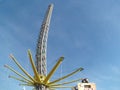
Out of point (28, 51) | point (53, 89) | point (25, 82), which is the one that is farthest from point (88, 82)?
point (28, 51)

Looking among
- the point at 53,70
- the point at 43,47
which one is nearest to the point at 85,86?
the point at 43,47

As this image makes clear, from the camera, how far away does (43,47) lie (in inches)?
3027

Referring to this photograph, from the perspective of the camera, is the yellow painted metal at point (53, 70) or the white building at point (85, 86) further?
the white building at point (85, 86)

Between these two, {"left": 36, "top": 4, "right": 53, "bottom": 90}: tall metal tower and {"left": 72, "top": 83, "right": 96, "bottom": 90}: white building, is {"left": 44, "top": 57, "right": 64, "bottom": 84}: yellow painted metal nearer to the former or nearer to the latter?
{"left": 36, "top": 4, "right": 53, "bottom": 90}: tall metal tower

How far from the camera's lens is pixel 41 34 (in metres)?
78.9

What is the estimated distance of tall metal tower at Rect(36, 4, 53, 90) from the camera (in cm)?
7206

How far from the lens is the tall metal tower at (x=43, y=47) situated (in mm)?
72062

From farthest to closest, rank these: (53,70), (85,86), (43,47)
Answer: (85,86), (43,47), (53,70)

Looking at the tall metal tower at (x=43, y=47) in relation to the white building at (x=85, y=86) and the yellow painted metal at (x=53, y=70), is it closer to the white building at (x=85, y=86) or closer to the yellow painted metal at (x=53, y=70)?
the yellow painted metal at (x=53, y=70)

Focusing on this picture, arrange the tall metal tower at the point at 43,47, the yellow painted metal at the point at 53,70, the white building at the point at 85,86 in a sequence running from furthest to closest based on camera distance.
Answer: the white building at the point at 85,86 → the tall metal tower at the point at 43,47 → the yellow painted metal at the point at 53,70

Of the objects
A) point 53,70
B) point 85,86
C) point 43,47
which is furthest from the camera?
point 85,86

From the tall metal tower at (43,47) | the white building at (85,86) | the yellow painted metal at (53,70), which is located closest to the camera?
the yellow painted metal at (53,70)

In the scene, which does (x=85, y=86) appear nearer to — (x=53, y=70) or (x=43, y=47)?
(x=43, y=47)

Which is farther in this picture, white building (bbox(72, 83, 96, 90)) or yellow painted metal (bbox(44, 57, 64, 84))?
white building (bbox(72, 83, 96, 90))
